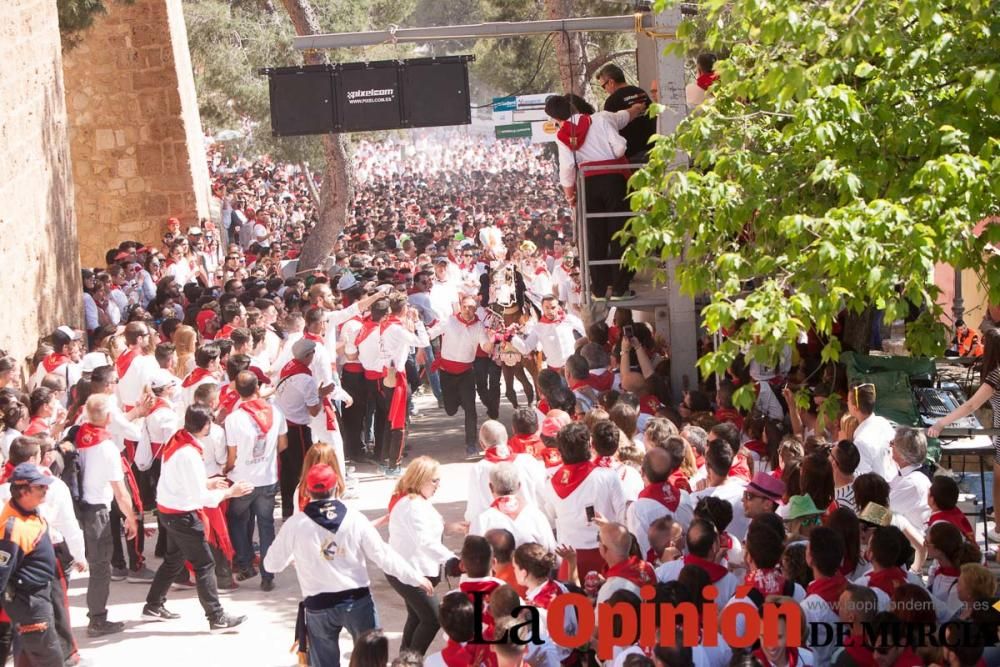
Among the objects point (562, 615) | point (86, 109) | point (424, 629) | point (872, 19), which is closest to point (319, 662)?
point (424, 629)

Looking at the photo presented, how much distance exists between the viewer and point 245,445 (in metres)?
9.97

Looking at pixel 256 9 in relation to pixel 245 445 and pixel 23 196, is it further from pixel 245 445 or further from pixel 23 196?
pixel 245 445

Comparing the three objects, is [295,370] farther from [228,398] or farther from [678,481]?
[678,481]

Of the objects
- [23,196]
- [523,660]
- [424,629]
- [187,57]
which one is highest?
[187,57]

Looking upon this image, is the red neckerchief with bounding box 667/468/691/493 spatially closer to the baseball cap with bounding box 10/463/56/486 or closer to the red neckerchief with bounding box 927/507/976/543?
the red neckerchief with bounding box 927/507/976/543

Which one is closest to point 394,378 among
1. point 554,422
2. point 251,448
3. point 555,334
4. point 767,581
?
point 555,334

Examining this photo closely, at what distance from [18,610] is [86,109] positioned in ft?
51.1

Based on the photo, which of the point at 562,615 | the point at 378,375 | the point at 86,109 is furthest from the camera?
the point at 86,109

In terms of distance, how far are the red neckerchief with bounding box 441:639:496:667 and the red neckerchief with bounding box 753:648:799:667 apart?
48.0 inches

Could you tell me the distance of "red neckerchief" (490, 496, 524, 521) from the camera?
7.90m

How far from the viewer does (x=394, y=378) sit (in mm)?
13289

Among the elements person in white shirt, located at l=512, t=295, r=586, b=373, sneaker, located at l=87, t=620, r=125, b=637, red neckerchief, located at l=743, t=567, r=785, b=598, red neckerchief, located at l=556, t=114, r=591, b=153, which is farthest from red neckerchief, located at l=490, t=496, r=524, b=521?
person in white shirt, located at l=512, t=295, r=586, b=373

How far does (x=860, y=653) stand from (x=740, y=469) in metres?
2.53

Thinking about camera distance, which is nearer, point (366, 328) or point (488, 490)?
point (488, 490)
